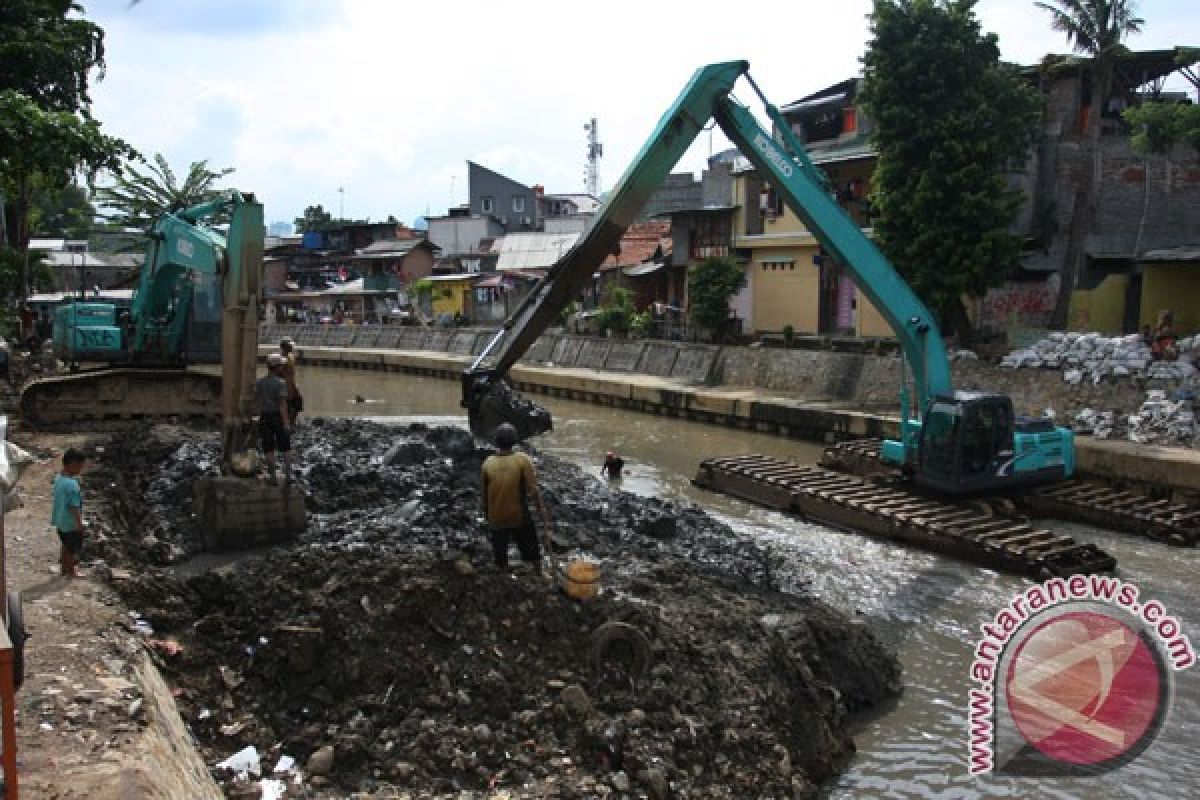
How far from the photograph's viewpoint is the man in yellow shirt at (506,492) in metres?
8.47

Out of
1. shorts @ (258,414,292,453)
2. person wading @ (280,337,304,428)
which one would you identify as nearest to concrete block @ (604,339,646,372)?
person wading @ (280,337,304,428)

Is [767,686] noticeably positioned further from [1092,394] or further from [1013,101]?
[1013,101]

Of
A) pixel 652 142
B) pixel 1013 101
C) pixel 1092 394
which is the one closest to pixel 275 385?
pixel 652 142

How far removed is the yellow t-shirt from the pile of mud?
499 millimetres

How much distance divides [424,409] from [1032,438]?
21655mm

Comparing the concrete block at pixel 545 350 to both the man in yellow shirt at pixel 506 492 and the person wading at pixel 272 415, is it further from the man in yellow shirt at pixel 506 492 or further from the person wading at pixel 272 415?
the man in yellow shirt at pixel 506 492

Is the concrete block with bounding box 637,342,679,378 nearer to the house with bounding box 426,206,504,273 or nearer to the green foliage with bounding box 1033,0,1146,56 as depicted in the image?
the green foliage with bounding box 1033,0,1146,56

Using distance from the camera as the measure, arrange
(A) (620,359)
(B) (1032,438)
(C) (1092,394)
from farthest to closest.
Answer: (A) (620,359), (C) (1092,394), (B) (1032,438)

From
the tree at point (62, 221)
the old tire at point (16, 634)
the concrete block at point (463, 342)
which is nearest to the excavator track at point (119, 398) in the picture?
the old tire at point (16, 634)

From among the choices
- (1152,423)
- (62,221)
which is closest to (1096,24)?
(1152,423)

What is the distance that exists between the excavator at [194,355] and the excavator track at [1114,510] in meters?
11.0

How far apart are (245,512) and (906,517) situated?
9.48 metres

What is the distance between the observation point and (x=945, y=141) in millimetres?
24328

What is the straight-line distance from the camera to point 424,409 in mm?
32875
